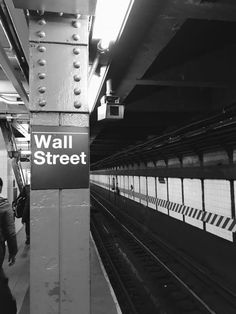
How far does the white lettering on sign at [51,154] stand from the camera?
1.76 meters

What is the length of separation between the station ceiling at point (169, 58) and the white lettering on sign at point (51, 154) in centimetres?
125

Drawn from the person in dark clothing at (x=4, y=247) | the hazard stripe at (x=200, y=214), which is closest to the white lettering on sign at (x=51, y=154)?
the person in dark clothing at (x=4, y=247)

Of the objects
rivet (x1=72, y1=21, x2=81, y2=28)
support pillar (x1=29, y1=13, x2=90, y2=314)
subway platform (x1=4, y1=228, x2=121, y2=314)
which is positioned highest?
rivet (x1=72, y1=21, x2=81, y2=28)

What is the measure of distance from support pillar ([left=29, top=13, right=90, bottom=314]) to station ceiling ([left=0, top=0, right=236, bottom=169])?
2.72 ft

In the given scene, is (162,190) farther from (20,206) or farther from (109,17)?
(109,17)

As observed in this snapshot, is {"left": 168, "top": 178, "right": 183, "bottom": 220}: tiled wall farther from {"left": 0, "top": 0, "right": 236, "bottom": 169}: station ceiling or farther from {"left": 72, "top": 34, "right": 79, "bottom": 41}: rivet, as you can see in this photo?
{"left": 72, "top": 34, "right": 79, "bottom": 41}: rivet

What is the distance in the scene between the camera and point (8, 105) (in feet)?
22.6

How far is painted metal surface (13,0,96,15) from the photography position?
1661 millimetres

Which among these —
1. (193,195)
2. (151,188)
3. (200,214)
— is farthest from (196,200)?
(151,188)

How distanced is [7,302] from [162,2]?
9.99 ft

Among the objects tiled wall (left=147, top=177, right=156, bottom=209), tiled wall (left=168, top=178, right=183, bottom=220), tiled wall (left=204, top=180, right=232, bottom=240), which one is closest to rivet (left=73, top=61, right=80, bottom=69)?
tiled wall (left=204, top=180, right=232, bottom=240)

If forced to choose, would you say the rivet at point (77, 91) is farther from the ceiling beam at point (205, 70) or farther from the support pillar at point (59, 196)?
the ceiling beam at point (205, 70)

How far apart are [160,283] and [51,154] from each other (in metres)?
6.90

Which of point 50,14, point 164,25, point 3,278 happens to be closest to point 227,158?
point 164,25
